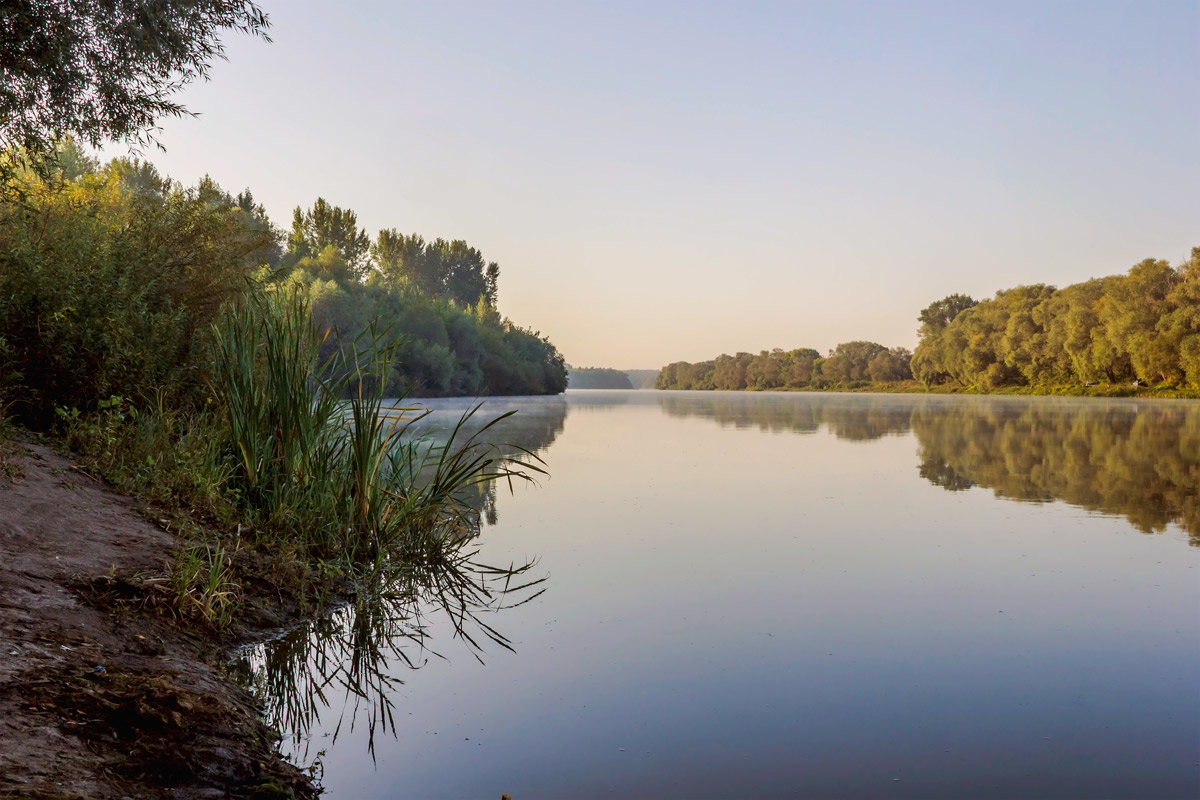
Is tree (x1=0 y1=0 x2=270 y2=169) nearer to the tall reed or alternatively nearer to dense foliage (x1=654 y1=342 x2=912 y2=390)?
the tall reed

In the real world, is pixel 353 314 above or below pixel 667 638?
above

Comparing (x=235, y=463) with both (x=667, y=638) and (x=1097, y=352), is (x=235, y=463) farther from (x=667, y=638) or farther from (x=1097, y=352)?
(x=1097, y=352)

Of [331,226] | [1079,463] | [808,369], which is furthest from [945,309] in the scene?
[1079,463]

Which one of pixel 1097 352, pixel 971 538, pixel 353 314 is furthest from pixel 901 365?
pixel 971 538

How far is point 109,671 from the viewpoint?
3.32m

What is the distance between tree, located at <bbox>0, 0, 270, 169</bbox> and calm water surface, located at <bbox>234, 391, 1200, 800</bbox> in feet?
20.2

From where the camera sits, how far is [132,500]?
18.6 feet

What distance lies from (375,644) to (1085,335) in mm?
76326

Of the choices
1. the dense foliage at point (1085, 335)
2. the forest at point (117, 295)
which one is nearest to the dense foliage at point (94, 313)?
the forest at point (117, 295)

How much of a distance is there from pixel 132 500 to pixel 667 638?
353 cm

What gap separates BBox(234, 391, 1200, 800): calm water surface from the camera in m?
3.28

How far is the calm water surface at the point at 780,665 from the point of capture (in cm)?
328

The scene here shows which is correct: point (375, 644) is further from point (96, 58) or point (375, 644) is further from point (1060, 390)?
point (1060, 390)

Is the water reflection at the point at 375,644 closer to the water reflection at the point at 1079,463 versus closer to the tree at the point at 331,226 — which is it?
the water reflection at the point at 1079,463
